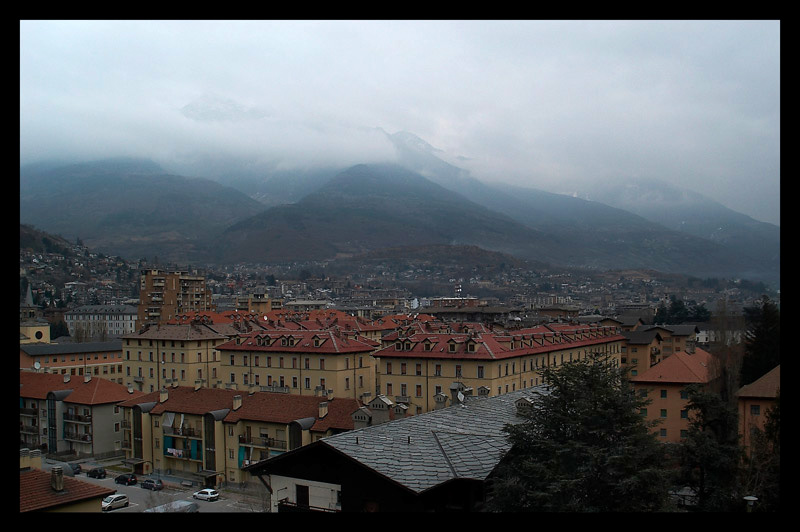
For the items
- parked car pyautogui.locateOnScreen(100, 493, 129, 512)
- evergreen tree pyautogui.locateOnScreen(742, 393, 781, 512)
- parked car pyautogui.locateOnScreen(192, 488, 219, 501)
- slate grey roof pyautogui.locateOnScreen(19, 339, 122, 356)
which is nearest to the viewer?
evergreen tree pyautogui.locateOnScreen(742, 393, 781, 512)

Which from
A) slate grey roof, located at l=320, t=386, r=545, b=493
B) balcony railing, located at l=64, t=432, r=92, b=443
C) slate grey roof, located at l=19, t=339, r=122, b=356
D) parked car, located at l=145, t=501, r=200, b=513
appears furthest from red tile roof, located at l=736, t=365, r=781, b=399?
slate grey roof, located at l=19, t=339, r=122, b=356

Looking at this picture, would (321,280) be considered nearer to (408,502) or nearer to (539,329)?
(539,329)

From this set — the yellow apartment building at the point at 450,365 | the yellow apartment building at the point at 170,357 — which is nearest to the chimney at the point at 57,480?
the yellow apartment building at the point at 450,365

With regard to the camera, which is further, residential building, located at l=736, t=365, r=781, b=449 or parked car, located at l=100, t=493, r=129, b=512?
parked car, located at l=100, t=493, r=129, b=512

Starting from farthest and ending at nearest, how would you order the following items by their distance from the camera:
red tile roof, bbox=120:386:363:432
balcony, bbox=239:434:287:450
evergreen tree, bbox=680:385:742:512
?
balcony, bbox=239:434:287:450
red tile roof, bbox=120:386:363:432
evergreen tree, bbox=680:385:742:512

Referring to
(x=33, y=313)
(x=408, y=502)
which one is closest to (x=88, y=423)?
(x=408, y=502)

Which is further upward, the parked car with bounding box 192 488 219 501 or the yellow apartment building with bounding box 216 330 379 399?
the yellow apartment building with bounding box 216 330 379 399

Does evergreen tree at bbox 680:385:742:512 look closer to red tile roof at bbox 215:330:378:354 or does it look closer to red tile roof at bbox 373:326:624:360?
red tile roof at bbox 373:326:624:360

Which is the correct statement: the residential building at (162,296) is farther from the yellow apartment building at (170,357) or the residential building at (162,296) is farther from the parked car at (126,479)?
the parked car at (126,479)
